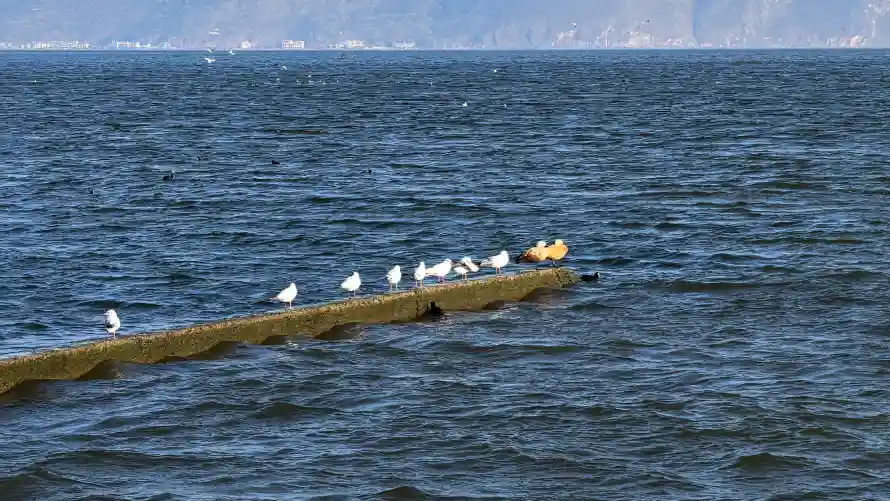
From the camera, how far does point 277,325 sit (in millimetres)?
22766

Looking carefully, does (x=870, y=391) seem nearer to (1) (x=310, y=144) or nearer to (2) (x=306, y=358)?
(2) (x=306, y=358)

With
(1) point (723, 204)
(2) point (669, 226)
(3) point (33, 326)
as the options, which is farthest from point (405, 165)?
(3) point (33, 326)

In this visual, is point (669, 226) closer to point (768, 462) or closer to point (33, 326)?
point (33, 326)

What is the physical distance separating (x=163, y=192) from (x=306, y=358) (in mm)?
23794

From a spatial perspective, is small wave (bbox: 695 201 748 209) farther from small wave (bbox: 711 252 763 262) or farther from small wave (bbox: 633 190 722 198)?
small wave (bbox: 711 252 763 262)

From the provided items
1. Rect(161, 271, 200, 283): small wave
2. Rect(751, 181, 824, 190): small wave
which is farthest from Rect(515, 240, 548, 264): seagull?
Rect(751, 181, 824, 190): small wave

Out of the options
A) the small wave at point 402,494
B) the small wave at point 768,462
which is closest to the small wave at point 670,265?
the small wave at point 768,462

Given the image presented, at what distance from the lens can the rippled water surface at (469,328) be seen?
17625 mm

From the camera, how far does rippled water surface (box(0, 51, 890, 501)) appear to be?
1762 centimetres

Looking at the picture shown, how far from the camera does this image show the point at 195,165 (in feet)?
177

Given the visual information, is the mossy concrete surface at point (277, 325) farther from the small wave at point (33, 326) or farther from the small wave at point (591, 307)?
the small wave at point (33, 326)

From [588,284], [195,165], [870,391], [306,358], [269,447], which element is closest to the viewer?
[269,447]

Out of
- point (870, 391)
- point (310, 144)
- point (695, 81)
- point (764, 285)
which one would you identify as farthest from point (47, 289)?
point (695, 81)

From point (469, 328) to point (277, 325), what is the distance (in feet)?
10.3
